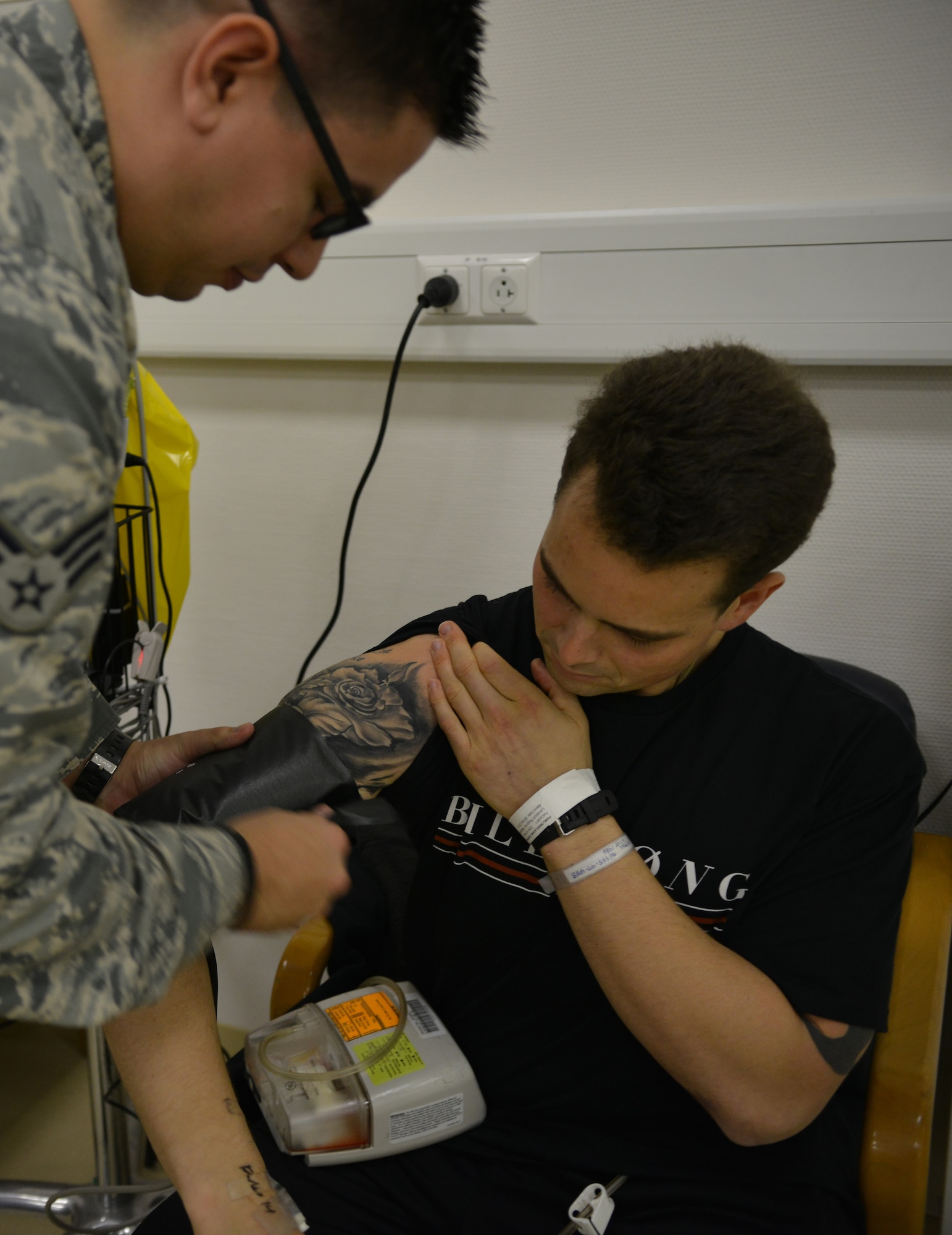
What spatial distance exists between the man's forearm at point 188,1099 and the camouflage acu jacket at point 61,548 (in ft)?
1.09

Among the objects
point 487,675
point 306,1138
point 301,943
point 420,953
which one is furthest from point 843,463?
point 306,1138

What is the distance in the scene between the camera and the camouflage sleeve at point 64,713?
46cm

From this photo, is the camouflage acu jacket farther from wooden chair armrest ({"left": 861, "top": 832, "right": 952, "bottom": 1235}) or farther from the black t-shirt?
wooden chair armrest ({"left": 861, "top": 832, "right": 952, "bottom": 1235})

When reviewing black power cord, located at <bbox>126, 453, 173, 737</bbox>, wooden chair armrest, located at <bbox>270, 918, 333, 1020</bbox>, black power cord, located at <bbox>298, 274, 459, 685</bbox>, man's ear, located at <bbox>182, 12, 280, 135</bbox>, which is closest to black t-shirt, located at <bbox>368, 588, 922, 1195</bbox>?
wooden chair armrest, located at <bbox>270, 918, 333, 1020</bbox>

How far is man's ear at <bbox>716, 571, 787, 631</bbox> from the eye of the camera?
3.50ft

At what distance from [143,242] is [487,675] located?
2.11 ft

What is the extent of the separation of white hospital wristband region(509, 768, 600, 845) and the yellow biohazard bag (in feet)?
2.35

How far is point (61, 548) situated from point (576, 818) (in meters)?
0.67

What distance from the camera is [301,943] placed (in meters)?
1.33

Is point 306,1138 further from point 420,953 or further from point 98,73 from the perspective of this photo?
point 98,73

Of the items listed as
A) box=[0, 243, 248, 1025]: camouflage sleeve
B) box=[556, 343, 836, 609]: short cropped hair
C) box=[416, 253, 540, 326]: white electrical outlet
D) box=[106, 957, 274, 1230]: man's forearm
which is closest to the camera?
box=[0, 243, 248, 1025]: camouflage sleeve

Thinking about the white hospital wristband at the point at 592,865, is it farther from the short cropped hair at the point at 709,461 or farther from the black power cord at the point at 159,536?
the black power cord at the point at 159,536

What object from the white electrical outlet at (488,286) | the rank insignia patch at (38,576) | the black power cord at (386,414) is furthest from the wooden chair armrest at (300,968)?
the white electrical outlet at (488,286)

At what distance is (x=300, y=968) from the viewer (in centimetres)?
131
